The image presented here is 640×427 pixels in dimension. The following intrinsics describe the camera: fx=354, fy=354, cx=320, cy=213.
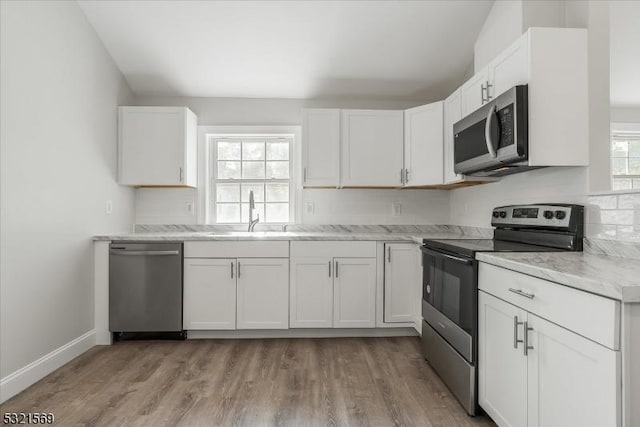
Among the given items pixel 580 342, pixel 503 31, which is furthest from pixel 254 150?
pixel 580 342

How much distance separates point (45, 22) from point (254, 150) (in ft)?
6.42

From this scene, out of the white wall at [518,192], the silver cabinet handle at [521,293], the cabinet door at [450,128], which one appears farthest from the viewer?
the cabinet door at [450,128]

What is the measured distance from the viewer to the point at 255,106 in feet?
12.4

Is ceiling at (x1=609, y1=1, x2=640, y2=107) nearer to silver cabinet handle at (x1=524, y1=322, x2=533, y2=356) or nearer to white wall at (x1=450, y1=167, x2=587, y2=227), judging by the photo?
white wall at (x1=450, y1=167, x2=587, y2=227)

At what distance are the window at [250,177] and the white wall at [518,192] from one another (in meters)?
1.77

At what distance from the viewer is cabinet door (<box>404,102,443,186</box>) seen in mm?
3164

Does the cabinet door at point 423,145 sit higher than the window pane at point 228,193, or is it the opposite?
the cabinet door at point 423,145

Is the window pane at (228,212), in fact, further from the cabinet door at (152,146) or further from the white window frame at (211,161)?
the cabinet door at (152,146)

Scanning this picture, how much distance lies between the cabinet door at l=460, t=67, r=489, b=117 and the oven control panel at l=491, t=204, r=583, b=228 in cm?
77

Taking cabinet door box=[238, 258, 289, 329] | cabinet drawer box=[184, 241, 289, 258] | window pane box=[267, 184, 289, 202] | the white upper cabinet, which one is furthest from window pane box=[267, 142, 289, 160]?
cabinet door box=[238, 258, 289, 329]

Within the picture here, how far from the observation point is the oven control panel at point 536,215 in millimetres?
1958

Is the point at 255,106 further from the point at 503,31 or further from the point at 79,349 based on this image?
the point at 79,349

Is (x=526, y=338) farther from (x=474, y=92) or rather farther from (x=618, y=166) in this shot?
(x=474, y=92)

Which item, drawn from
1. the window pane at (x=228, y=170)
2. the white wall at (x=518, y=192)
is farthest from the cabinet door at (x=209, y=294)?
the white wall at (x=518, y=192)
